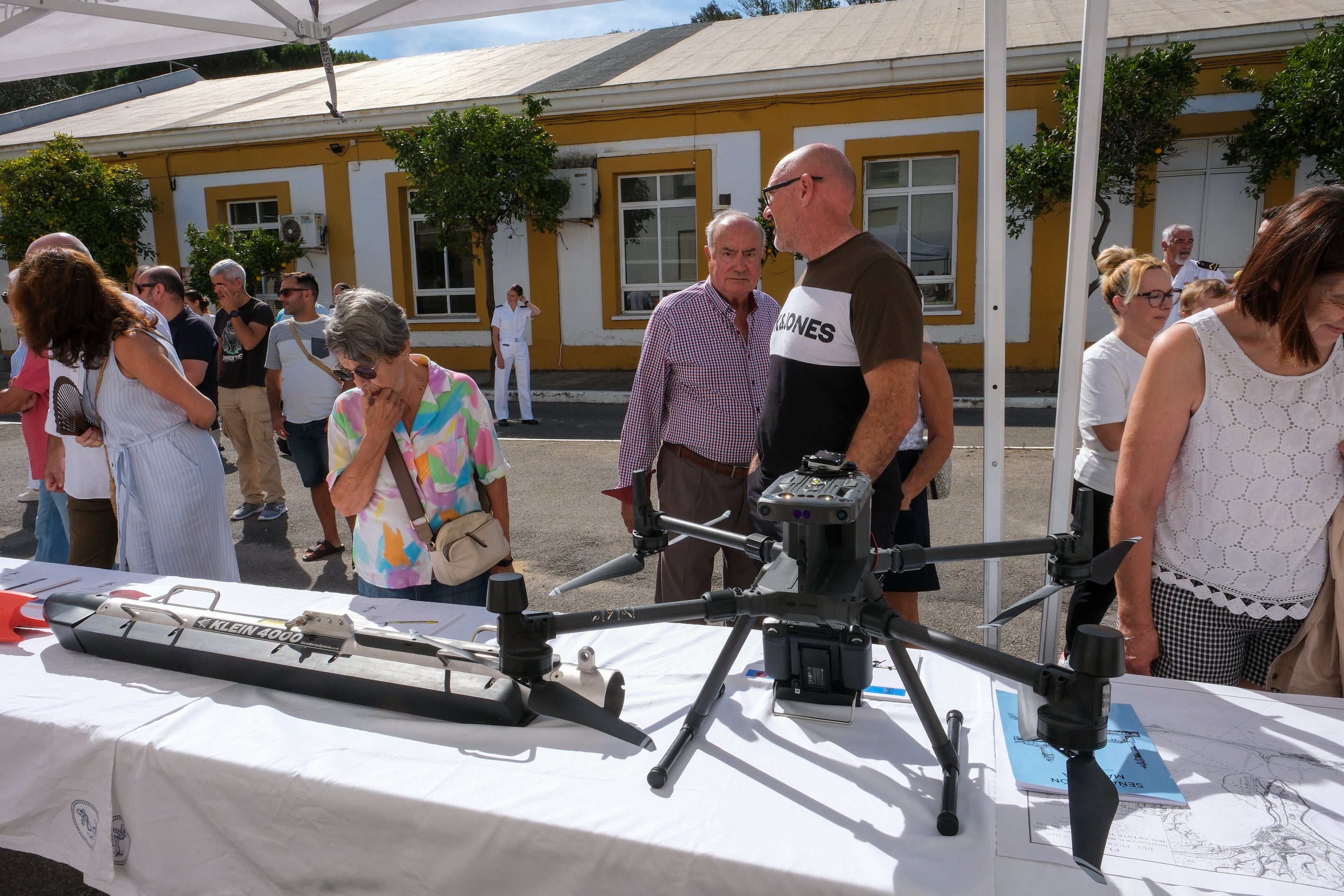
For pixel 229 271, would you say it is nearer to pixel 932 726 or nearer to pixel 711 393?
pixel 711 393

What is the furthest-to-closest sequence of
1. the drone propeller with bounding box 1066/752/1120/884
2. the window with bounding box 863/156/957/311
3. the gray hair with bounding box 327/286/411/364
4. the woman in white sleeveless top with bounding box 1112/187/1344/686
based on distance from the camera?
the window with bounding box 863/156/957/311, the gray hair with bounding box 327/286/411/364, the woman in white sleeveless top with bounding box 1112/187/1344/686, the drone propeller with bounding box 1066/752/1120/884

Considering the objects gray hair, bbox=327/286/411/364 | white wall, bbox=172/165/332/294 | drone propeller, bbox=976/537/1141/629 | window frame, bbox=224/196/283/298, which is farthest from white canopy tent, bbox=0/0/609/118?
window frame, bbox=224/196/283/298

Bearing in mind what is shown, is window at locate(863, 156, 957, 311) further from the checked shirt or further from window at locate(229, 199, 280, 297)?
window at locate(229, 199, 280, 297)

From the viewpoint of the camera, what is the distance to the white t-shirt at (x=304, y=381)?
205 inches

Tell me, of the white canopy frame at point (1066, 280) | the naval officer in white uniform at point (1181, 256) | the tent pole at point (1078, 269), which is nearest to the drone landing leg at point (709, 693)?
the white canopy frame at point (1066, 280)

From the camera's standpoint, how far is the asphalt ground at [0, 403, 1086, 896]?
404 centimetres

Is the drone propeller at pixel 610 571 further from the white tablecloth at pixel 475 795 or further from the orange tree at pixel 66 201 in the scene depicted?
the orange tree at pixel 66 201

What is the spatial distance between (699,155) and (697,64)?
1.85m

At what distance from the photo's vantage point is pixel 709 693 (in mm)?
1391

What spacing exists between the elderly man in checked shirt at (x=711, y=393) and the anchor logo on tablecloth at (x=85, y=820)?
174cm

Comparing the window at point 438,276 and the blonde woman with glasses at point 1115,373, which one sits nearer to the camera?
the blonde woman with glasses at point 1115,373

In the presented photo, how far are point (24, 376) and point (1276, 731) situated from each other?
4.37 metres

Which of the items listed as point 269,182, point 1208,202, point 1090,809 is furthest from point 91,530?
point 269,182

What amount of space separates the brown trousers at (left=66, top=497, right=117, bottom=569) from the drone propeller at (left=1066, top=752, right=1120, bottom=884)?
3229 mm
